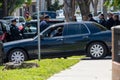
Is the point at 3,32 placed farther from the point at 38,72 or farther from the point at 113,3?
the point at 38,72

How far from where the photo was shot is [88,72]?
12.2 meters

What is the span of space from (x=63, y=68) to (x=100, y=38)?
3.65 m

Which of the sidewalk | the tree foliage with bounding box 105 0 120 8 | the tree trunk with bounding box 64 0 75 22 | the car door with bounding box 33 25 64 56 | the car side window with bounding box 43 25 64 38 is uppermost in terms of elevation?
the tree foliage with bounding box 105 0 120 8

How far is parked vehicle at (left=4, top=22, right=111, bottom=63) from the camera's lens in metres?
16.0

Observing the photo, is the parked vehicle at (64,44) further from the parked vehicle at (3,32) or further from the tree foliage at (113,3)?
the parked vehicle at (3,32)

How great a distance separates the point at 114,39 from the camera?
8.27 metres

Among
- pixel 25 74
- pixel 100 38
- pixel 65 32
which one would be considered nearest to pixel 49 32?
pixel 65 32

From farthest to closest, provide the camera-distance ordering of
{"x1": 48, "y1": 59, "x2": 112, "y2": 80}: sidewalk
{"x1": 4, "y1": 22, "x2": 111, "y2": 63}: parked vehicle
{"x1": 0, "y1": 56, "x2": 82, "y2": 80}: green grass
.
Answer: {"x1": 4, "y1": 22, "x2": 111, "y2": 63}: parked vehicle < {"x1": 48, "y1": 59, "x2": 112, "y2": 80}: sidewalk < {"x1": 0, "y1": 56, "x2": 82, "y2": 80}: green grass

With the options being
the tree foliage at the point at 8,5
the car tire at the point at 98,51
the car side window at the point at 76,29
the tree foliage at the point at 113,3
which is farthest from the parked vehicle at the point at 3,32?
the tree foliage at the point at 8,5

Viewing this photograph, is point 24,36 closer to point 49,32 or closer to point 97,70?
point 49,32

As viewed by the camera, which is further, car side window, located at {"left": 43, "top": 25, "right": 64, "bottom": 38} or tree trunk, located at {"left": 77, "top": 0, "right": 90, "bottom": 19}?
tree trunk, located at {"left": 77, "top": 0, "right": 90, "bottom": 19}

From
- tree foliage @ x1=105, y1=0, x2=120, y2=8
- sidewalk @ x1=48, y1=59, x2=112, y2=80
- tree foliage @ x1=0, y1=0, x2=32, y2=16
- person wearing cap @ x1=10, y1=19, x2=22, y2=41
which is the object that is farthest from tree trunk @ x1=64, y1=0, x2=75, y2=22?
tree foliage @ x1=0, y1=0, x2=32, y2=16

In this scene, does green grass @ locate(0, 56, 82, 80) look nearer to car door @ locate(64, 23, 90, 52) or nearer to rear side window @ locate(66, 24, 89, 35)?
car door @ locate(64, 23, 90, 52)

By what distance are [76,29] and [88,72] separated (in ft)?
14.8
